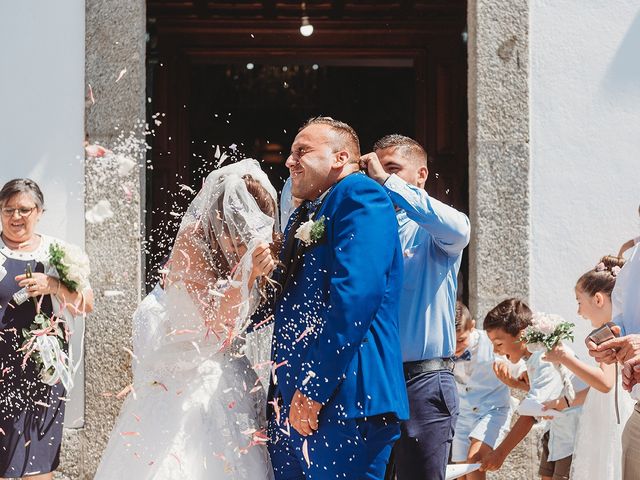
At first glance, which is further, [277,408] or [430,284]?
[430,284]

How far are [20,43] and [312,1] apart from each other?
95.1 inches

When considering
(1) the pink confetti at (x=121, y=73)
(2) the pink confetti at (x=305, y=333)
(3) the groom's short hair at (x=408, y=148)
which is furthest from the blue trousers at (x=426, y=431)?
(1) the pink confetti at (x=121, y=73)

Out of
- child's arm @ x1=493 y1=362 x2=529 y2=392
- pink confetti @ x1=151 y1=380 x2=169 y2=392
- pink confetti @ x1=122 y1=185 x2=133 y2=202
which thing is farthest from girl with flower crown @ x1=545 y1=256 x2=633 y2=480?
pink confetti @ x1=122 y1=185 x2=133 y2=202

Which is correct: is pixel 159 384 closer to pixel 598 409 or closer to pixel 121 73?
pixel 598 409

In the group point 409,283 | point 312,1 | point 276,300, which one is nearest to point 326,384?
point 276,300

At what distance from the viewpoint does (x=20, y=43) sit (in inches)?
245

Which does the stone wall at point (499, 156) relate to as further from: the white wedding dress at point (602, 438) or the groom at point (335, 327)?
the groom at point (335, 327)

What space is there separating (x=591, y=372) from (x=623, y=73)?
8.91 ft

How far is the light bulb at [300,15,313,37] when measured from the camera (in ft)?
26.4

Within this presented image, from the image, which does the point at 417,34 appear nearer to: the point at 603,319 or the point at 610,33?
the point at 610,33

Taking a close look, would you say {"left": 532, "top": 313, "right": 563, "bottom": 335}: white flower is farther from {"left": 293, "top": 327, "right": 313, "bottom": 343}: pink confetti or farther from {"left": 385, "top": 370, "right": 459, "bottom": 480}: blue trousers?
{"left": 293, "top": 327, "right": 313, "bottom": 343}: pink confetti

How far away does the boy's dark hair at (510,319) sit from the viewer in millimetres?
4895

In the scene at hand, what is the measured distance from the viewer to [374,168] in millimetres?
3930

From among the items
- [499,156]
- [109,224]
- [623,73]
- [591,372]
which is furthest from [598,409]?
[109,224]
